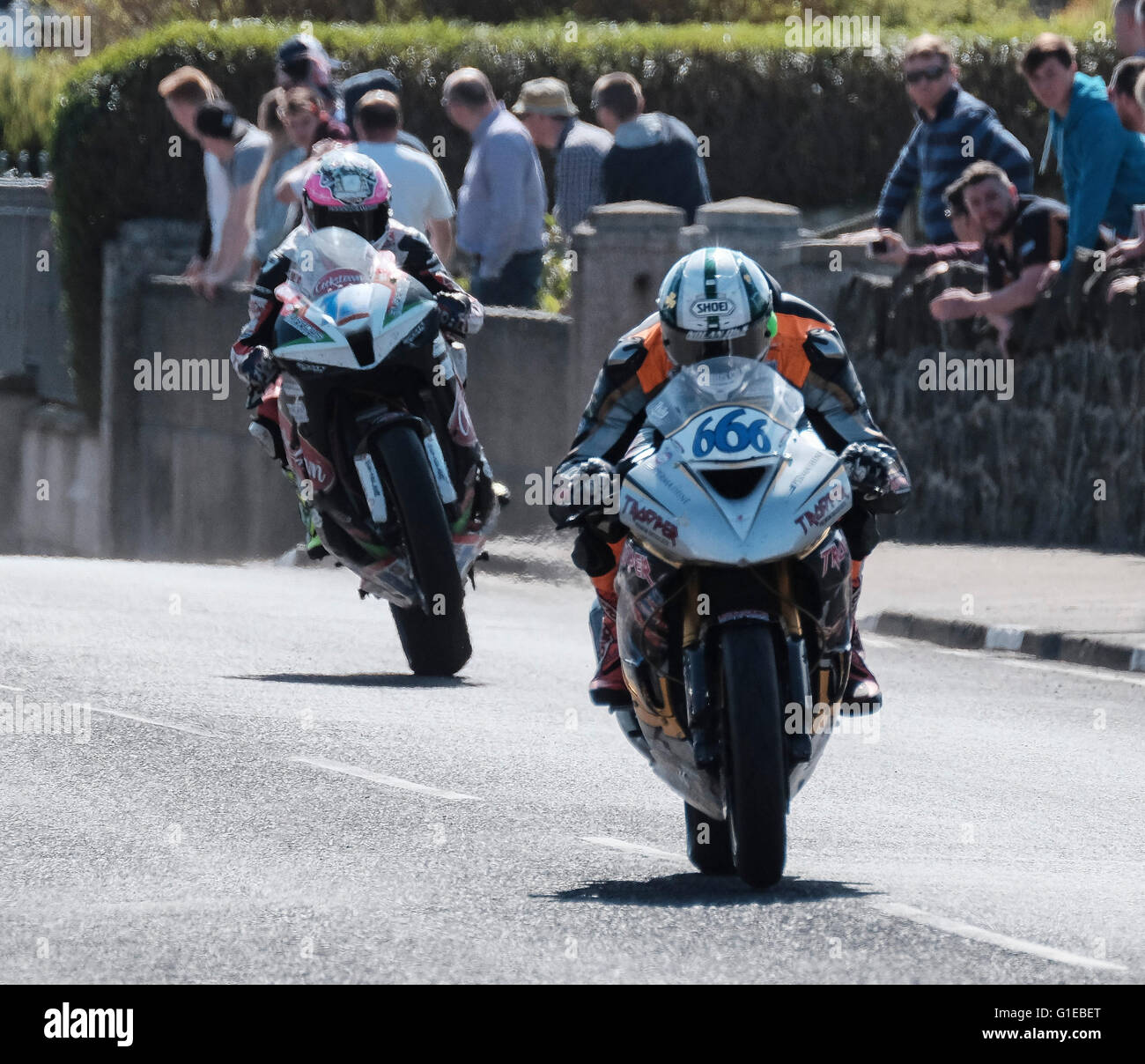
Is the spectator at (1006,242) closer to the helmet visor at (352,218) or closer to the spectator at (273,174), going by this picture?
the spectator at (273,174)

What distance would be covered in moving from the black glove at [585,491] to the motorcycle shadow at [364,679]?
455 cm

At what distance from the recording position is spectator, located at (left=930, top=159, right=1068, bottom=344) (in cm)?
1586

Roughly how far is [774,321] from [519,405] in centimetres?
1255

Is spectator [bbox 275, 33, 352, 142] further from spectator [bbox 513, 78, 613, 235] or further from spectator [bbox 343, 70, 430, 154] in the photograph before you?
spectator [bbox 513, 78, 613, 235]

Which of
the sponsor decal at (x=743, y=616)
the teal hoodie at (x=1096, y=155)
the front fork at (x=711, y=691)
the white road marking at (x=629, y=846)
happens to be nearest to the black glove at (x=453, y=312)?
the white road marking at (x=629, y=846)

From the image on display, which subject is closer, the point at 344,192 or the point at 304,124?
the point at 344,192

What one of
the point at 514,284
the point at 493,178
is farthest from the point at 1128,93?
the point at 514,284

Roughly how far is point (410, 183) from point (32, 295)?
11084 mm

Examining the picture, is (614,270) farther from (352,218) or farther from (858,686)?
(858,686)

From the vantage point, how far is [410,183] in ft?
55.2

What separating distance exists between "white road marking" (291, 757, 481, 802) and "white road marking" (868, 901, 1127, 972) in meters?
2.18

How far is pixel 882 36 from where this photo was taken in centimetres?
2662

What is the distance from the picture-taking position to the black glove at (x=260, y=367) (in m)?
11.8

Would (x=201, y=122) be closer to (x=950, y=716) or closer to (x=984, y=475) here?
(x=984, y=475)
